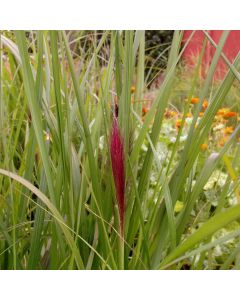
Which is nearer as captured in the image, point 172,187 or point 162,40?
point 172,187

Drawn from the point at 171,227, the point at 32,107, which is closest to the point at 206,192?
the point at 171,227

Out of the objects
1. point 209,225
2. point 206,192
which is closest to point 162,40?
point 206,192

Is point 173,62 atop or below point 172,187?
atop
